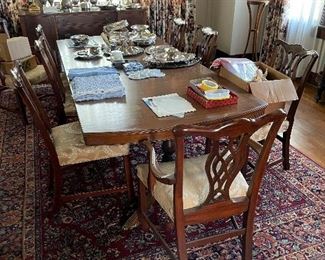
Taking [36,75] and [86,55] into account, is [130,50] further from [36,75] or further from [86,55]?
[36,75]

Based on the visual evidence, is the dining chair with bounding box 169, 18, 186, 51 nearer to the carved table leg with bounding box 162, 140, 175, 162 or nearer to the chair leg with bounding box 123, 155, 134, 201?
the carved table leg with bounding box 162, 140, 175, 162

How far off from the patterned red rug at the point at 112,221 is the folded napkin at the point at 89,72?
30.0 inches

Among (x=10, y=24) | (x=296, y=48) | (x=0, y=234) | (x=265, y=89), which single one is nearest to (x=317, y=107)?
(x=296, y=48)

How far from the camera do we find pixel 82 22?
4023 mm

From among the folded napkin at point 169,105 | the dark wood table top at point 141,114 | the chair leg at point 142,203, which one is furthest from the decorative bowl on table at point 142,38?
the chair leg at point 142,203

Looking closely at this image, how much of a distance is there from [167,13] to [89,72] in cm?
291

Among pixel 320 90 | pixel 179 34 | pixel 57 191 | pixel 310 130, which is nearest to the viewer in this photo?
pixel 57 191

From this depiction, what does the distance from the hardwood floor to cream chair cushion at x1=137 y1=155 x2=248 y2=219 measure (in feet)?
4.55

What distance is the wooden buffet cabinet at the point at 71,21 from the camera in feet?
12.5

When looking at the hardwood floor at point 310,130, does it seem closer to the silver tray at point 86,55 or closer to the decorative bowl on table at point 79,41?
the silver tray at point 86,55

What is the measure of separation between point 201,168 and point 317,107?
256 cm

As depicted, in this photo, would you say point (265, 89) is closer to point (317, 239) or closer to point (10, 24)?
point (317, 239)

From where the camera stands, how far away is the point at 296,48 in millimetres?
2244

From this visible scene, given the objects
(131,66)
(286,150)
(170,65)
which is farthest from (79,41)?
(286,150)
